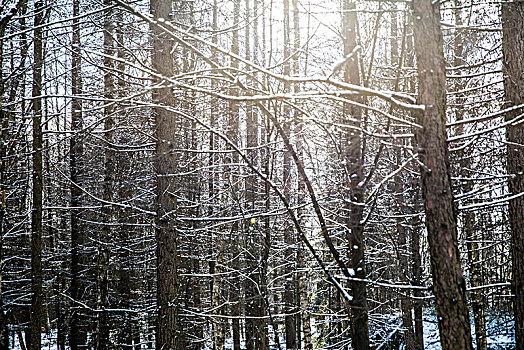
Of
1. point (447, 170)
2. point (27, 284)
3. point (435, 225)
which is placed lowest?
point (27, 284)

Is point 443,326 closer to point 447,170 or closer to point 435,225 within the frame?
point 435,225

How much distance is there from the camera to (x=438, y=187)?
3.00m

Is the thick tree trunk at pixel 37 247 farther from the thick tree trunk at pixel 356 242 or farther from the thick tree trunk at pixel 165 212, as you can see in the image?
the thick tree trunk at pixel 356 242

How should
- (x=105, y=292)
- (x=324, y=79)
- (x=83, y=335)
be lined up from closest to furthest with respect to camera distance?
(x=324, y=79) → (x=105, y=292) → (x=83, y=335)

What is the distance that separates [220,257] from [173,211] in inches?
231

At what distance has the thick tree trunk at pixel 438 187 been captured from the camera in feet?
9.53

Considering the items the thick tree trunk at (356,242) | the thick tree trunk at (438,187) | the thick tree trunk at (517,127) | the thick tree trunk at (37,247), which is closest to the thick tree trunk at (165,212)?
the thick tree trunk at (356,242)

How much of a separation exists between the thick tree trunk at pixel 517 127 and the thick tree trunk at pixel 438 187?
10.6 feet

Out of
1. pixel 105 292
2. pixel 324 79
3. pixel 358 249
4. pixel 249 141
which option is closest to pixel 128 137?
pixel 249 141

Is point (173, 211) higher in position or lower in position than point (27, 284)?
higher

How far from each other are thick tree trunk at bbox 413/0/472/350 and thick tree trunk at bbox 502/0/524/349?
323 cm

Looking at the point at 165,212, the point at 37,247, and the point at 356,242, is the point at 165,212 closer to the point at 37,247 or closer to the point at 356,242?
the point at 356,242

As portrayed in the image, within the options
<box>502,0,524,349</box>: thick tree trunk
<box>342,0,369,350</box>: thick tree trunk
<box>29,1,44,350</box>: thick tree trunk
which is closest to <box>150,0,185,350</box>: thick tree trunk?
<box>342,0,369,350</box>: thick tree trunk

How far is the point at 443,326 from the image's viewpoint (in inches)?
115
